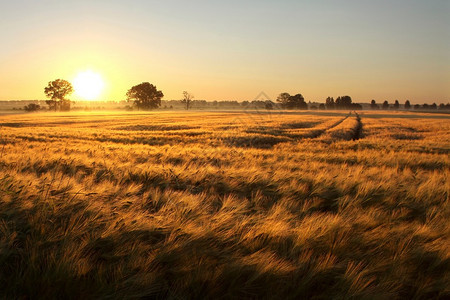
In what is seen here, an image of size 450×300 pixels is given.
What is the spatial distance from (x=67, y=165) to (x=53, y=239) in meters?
4.89

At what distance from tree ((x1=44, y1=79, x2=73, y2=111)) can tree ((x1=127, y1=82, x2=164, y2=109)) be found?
80.2 ft

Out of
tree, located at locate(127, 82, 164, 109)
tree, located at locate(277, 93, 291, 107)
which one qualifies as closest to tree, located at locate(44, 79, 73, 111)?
tree, located at locate(127, 82, 164, 109)

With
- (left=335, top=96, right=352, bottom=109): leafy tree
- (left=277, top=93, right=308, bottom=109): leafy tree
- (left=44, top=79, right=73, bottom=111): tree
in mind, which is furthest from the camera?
(left=335, top=96, right=352, bottom=109): leafy tree

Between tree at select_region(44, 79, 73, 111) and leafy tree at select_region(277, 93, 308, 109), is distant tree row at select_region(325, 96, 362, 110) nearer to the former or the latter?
leafy tree at select_region(277, 93, 308, 109)

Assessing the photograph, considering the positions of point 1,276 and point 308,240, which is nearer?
point 1,276

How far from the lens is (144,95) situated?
126125mm

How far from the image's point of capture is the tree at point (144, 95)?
126125 millimetres

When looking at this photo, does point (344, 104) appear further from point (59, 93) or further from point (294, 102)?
point (59, 93)

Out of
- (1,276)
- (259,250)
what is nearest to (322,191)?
(259,250)

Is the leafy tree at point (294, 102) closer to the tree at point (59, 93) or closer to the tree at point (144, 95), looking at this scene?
the tree at point (144, 95)

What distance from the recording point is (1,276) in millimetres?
1927

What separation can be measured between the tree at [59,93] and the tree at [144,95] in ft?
80.2

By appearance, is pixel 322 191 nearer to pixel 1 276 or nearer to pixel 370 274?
pixel 370 274

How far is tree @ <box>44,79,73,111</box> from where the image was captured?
363 ft
